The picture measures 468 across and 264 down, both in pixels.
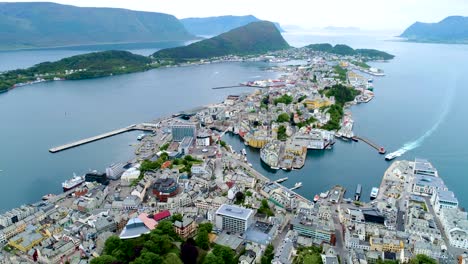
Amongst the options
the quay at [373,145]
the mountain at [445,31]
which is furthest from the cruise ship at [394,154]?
the mountain at [445,31]

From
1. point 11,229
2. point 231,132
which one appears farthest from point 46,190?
point 231,132

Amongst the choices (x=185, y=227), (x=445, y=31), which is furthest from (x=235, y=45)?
(x=445, y=31)

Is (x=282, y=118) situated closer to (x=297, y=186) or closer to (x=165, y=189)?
(x=297, y=186)

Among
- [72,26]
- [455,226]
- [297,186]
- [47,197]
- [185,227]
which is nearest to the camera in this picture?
[185,227]

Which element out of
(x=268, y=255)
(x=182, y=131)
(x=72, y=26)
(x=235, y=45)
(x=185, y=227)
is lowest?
(x=268, y=255)

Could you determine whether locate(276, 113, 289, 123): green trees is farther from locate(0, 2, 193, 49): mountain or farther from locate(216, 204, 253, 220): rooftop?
locate(0, 2, 193, 49): mountain

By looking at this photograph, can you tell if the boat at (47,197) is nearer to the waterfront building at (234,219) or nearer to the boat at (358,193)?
the waterfront building at (234,219)
